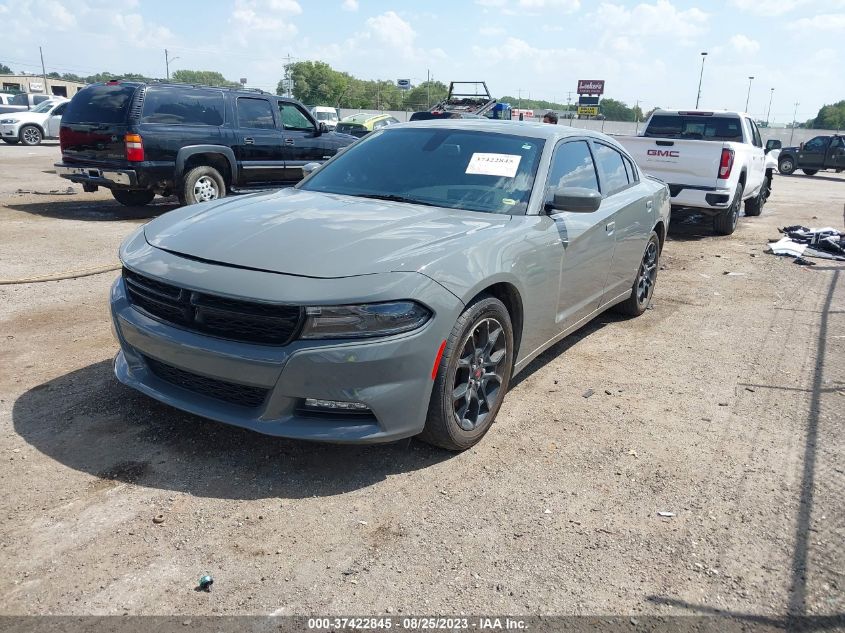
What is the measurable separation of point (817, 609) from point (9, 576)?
2993mm

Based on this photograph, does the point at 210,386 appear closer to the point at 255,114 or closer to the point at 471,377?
the point at 471,377

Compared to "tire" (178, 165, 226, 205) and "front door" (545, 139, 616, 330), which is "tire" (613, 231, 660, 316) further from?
"tire" (178, 165, 226, 205)

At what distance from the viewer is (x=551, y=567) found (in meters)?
2.70

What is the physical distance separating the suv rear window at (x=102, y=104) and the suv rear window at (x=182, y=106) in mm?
285

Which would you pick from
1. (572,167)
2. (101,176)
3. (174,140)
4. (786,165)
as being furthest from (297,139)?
(786,165)

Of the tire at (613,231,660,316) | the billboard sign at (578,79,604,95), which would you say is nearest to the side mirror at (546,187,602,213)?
the tire at (613,231,660,316)

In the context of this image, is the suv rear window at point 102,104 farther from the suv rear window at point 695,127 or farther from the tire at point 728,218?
the tire at point 728,218

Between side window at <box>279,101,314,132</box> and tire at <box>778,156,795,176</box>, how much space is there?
25426 mm

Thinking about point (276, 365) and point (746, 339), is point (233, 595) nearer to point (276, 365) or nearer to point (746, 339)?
point (276, 365)

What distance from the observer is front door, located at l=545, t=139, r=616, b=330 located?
433 cm

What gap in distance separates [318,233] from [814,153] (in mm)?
31381

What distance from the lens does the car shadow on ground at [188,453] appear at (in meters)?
3.16

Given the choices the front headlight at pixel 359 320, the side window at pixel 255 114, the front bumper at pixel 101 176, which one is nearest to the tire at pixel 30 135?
the front bumper at pixel 101 176

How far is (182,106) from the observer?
10.1 metres
